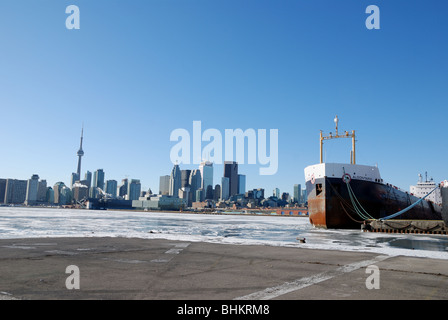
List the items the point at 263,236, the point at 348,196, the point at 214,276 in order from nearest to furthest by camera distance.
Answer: the point at 214,276 < the point at 263,236 < the point at 348,196

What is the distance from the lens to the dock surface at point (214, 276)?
20.3 feet

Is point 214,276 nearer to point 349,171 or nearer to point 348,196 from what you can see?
point 348,196

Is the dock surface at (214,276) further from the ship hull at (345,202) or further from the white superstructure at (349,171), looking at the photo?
the white superstructure at (349,171)

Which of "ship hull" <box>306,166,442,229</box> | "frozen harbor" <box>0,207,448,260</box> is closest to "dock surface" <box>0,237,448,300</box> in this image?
"frozen harbor" <box>0,207,448,260</box>

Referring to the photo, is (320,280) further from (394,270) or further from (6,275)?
(6,275)

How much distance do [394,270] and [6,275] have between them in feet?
33.2

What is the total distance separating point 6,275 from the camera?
7.79 metres

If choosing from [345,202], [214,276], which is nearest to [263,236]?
[345,202]

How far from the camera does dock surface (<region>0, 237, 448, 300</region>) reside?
6.19 meters

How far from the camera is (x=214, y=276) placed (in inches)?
320

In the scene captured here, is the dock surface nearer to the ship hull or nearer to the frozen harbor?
the frozen harbor

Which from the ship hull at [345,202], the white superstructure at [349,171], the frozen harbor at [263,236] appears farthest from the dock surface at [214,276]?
the white superstructure at [349,171]
